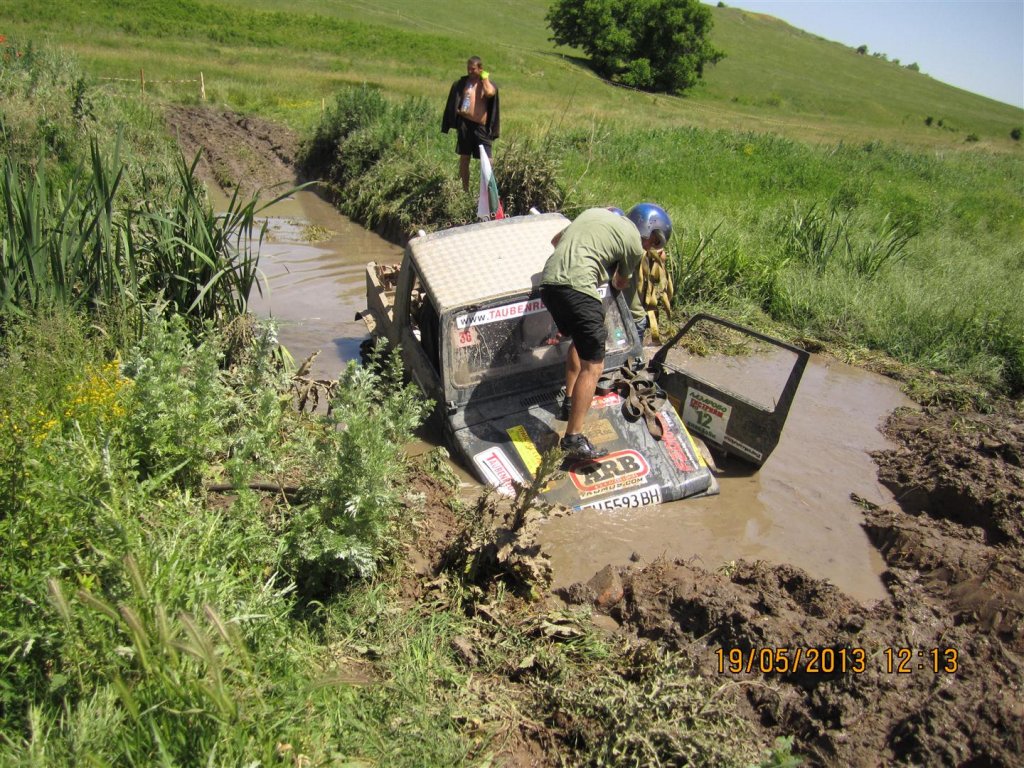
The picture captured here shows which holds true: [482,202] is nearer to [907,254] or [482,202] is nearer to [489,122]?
[489,122]

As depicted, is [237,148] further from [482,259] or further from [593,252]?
[593,252]

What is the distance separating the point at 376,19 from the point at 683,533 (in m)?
58.0

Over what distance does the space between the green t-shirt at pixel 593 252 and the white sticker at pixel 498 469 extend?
122 cm

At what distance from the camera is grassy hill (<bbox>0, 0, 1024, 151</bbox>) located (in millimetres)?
26109

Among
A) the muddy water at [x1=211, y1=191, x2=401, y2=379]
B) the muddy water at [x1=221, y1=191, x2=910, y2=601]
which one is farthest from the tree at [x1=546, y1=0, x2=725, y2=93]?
the muddy water at [x1=221, y1=191, x2=910, y2=601]

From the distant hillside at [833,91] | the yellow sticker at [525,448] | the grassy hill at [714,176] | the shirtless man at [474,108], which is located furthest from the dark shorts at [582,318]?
the distant hillside at [833,91]

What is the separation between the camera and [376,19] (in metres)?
54.9

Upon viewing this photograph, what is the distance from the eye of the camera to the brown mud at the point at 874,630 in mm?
3006

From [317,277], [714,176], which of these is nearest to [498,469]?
[317,277]

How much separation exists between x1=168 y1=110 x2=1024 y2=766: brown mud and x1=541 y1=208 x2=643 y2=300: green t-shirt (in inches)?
65.3

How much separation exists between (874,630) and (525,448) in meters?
2.39

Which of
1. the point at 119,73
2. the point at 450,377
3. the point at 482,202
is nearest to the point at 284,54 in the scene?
the point at 119,73

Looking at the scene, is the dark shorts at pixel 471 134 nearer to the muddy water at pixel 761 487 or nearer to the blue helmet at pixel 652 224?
the muddy water at pixel 761 487

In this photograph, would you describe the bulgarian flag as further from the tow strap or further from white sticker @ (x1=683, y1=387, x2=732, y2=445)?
white sticker @ (x1=683, y1=387, x2=732, y2=445)
